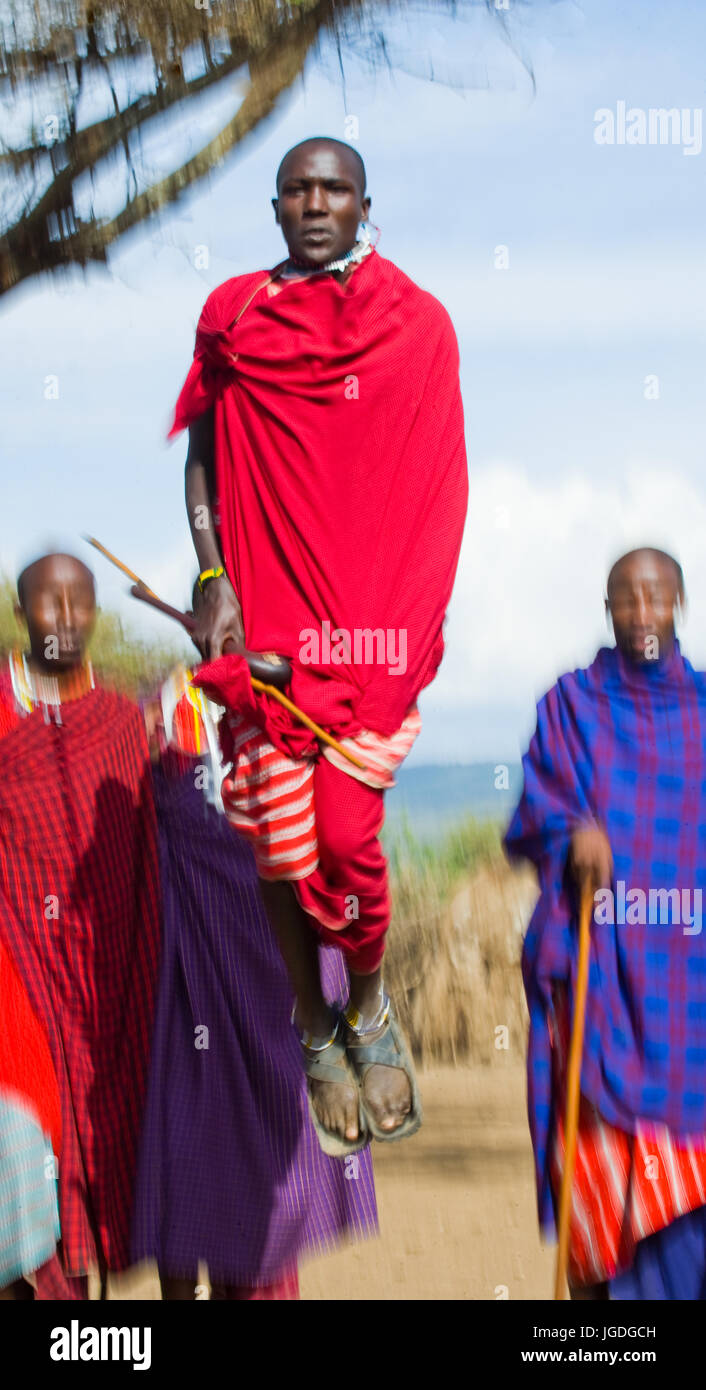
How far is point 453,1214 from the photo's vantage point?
6.80 m

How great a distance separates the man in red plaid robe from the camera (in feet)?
17.1

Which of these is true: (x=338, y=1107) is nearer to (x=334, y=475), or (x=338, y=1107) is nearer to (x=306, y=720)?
(x=306, y=720)

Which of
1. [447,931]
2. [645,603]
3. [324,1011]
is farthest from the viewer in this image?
[447,931]

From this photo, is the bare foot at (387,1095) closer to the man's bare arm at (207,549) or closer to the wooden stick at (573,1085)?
the wooden stick at (573,1085)

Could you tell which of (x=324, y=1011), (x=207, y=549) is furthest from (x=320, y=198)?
(x=324, y=1011)

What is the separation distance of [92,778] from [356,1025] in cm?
117

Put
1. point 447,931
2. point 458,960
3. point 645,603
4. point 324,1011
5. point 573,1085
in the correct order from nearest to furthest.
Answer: point 573,1085, point 645,603, point 324,1011, point 458,960, point 447,931

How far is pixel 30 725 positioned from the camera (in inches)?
212

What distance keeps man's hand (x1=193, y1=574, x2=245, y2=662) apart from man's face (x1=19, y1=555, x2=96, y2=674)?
2.89 feet

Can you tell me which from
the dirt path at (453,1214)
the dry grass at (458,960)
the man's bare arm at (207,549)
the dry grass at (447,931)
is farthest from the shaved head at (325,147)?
the dry grass at (458,960)

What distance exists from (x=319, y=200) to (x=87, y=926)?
2183 mm

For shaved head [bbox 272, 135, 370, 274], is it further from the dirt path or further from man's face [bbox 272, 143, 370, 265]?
the dirt path

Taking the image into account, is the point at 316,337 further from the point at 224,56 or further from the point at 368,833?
the point at 224,56

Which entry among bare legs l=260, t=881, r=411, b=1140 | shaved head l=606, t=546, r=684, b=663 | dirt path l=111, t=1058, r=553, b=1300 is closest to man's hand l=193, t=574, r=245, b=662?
bare legs l=260, t=881, r=411, b=1140
